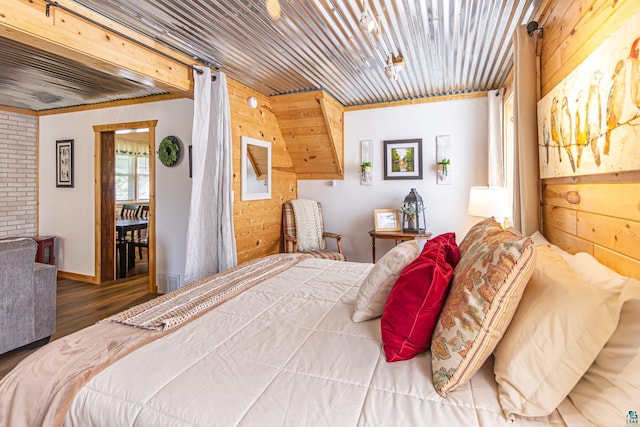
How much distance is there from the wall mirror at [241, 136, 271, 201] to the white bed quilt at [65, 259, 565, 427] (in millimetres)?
2339

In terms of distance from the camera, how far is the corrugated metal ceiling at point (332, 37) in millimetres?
2016

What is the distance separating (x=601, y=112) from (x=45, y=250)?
5.94 m

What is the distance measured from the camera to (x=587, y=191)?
4.67 ft

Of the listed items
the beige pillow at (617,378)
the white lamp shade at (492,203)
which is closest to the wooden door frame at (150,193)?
the white lamp shade at (492,203)

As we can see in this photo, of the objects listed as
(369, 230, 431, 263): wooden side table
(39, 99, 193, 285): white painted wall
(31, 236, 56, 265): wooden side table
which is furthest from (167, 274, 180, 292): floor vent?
(369, 230, 431, 263): wooden side table

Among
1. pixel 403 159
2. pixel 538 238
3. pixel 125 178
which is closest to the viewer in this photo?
pixel 538 238

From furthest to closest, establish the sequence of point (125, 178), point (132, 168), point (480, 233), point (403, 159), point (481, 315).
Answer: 1. point (132, 168)
2. point (125, 178)
3. point (403, 159)
4. point (480, 233)
5. point (481, 315)

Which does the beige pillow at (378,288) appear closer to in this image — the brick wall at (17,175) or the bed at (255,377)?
the bed at (255,377)

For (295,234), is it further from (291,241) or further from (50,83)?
(50,83)

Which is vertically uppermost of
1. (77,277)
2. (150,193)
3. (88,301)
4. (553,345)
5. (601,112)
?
(601,112)

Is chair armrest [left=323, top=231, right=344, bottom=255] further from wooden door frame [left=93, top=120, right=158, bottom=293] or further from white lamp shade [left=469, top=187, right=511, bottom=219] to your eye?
wooden door frame [left=93, top=120, right=158, bottom=293]

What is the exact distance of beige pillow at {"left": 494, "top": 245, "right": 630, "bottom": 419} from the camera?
0.81m

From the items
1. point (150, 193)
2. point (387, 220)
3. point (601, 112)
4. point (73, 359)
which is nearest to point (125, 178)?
point (150, 193)

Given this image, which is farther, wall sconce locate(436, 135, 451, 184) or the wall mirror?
wall sconce locate(436, 135, 451, 184)
